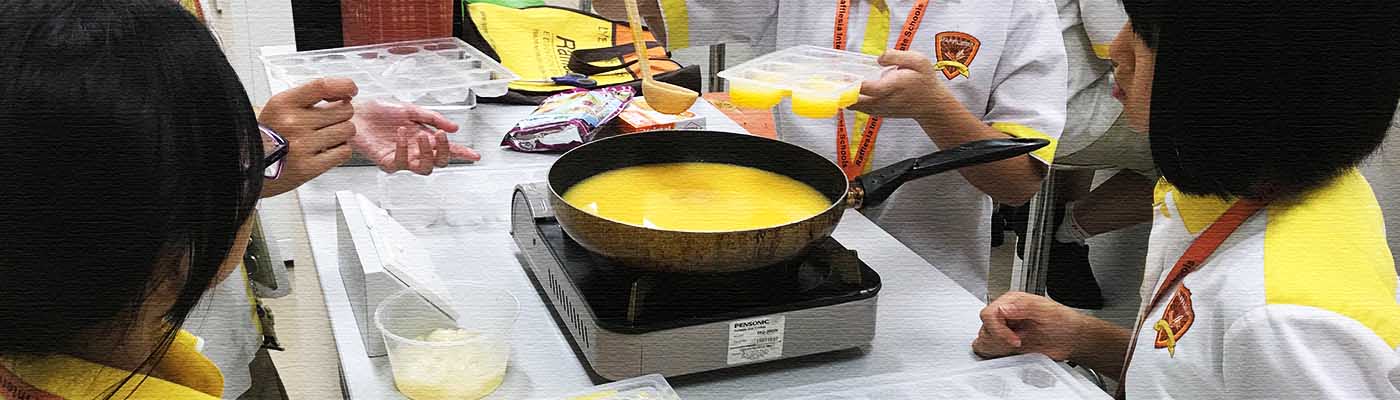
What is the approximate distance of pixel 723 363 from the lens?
44.1 inches

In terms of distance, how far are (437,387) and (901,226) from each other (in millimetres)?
993

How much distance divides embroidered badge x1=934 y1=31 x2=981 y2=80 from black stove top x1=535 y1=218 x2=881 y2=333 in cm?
60

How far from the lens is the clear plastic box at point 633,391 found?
3.42 feet

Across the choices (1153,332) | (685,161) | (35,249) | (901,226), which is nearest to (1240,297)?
(1153,332)

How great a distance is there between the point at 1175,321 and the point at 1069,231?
1950 millimetres

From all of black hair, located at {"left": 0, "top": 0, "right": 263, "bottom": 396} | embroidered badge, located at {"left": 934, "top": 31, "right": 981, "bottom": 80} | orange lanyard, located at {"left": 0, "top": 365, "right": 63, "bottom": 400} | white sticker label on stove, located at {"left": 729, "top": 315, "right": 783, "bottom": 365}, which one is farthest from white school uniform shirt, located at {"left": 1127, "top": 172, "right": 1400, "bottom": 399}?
orange lanyard, located at {"left": 0, "top": 365, "right": 63, "bottom": 400}

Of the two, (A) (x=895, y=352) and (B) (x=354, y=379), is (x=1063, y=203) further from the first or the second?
(B) (x=354, y=379)

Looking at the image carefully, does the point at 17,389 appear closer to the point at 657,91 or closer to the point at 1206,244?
the point at 657,91

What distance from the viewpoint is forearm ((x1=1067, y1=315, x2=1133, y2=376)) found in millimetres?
1241

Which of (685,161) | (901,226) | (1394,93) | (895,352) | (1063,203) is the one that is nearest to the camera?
(1394,93)

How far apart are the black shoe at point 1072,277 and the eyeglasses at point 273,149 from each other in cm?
219

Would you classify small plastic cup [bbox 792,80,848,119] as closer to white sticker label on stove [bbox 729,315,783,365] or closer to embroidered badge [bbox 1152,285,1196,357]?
white sticker label on stove [bbox 729,315,783,365]

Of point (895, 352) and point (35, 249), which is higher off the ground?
point (35, 249)

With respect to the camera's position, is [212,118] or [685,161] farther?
[685,161]
